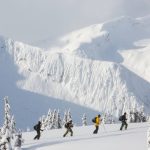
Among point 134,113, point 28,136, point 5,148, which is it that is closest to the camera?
point 5,148

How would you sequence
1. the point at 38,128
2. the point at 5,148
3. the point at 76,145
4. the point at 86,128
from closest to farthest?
the point at 5,148 < the point at 76,145 < the point at 38,128 < the point at 86,128

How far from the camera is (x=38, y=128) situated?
5678 cm

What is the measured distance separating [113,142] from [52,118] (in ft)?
318

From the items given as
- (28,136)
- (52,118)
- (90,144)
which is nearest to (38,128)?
(28,136)

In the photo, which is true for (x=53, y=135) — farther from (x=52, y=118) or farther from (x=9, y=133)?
(x=52, y=118)

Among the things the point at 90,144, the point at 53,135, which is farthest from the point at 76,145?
the point at 53,135

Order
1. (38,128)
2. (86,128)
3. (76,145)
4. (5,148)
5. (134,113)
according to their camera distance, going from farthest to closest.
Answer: (134,113) < (86,128) < (38,128) < (76,145) < (5,148)

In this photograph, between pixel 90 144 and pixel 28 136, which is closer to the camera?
pixel 90 144

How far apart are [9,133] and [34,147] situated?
6386mm

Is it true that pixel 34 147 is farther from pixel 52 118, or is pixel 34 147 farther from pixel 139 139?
pixel 52 118

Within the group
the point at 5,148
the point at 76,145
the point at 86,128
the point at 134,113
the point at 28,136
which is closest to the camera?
the point at 5,148

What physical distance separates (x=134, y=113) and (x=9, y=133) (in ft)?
332

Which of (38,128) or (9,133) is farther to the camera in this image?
(38,128)

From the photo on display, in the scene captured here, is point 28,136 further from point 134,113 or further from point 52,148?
point 134,113
